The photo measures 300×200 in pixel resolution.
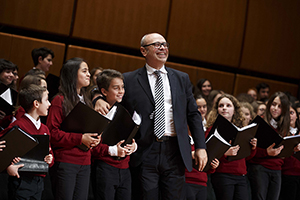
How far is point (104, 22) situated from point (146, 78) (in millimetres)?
2666

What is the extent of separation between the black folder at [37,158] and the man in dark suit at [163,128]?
0.53 meters

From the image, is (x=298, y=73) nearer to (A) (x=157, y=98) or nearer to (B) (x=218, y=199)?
(B) (x=218, y=199)

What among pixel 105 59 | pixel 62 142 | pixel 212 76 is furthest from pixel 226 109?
pixel 212 76

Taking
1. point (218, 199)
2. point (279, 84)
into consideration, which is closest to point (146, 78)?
point (218, 199)

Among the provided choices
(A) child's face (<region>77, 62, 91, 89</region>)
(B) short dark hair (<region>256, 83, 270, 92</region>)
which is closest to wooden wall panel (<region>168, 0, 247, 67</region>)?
(B) short dark hair (<region>256, 83, 270, 92</region>)

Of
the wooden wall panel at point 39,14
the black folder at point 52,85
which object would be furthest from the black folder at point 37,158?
the wooden wall panel at point 39,14

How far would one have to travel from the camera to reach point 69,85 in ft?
7.79

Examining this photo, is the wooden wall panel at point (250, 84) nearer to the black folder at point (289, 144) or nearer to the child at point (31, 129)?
the black folder at point (289, 144)

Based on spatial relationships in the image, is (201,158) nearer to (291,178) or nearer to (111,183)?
(111,183)

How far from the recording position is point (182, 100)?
225cm

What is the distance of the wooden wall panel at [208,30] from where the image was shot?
5293 millimetres

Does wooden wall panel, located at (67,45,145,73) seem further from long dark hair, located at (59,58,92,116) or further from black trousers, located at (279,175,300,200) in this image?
black trousers, located at (279,175,300,200)

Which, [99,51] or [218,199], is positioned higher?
[99,51]

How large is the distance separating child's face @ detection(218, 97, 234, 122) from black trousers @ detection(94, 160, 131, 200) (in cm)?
118
